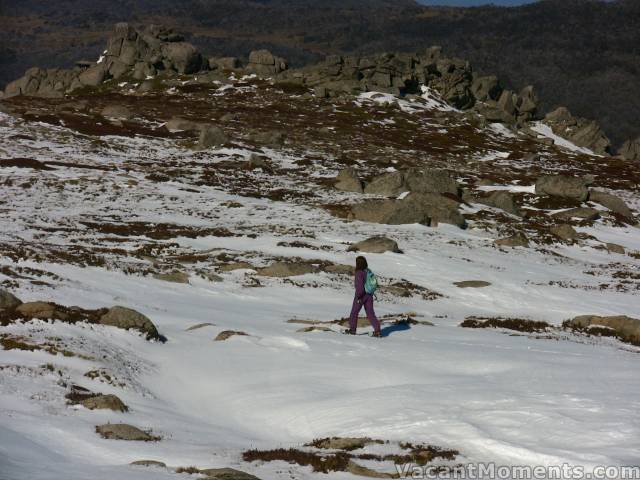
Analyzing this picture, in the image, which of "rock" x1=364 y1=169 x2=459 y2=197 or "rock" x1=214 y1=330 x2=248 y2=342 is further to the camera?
"rock" x1=364 y1=169 x2=459 y2=197

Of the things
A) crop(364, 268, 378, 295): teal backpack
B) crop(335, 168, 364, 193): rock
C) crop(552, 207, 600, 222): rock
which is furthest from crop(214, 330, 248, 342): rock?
crop(552, 207, 600, 222): rock

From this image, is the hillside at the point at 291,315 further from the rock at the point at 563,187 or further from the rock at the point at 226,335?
the rock at the point at 563,187

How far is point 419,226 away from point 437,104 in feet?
344

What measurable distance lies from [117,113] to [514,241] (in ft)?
224

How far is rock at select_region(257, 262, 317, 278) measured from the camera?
31.0 metres

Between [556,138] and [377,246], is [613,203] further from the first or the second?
[556,138]

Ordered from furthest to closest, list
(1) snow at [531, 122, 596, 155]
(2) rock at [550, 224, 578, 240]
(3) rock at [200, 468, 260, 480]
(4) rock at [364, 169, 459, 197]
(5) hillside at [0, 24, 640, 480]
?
(1) snow at [531, 122, 596, 155], (4) rock at [364, 169, 459, 197], (2) rock at [550, 224, 578, 240], (5) hillside at [0, 24, 640, 480], (3) rock at [200, 468, 260, 480]

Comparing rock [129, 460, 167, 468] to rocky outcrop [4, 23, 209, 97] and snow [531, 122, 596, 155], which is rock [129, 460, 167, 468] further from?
rocky outcrop [4, 23, 209, 97]

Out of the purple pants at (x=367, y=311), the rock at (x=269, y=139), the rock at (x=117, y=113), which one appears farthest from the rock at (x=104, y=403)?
the rock at (x=117, y=113)

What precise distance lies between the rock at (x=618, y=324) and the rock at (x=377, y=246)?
1312 centimetres

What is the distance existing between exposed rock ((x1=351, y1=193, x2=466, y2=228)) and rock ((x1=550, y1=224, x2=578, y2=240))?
23.9 feet

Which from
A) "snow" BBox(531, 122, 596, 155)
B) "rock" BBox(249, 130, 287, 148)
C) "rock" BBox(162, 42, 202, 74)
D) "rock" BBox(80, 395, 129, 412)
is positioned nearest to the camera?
"rock" BBox(80, 395, 129, 412)

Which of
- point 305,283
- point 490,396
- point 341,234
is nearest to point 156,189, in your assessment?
point 341,234

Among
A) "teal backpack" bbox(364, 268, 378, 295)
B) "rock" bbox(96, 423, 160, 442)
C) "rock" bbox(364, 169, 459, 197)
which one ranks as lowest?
"rock" bbox(96, 423, 160, 442)
